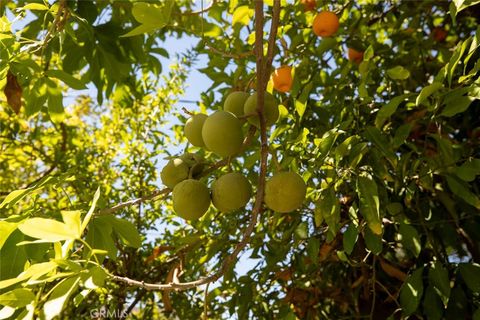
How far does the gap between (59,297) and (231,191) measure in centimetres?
59

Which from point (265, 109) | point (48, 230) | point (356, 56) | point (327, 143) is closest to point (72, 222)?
point (48, 230)

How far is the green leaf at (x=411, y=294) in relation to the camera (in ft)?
5.56

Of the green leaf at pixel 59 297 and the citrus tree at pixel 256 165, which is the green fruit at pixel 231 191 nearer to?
the citrus tree at pixel 256 165

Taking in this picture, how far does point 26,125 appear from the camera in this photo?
144 inches

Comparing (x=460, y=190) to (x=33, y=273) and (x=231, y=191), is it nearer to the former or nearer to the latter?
(x=231, y=191)

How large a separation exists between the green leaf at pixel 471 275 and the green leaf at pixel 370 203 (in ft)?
1.43

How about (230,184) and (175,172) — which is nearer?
(230,184)

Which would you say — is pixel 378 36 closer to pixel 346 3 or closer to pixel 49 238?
pixel 346 3

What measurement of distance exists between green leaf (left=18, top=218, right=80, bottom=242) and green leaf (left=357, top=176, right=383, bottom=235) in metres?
0.93

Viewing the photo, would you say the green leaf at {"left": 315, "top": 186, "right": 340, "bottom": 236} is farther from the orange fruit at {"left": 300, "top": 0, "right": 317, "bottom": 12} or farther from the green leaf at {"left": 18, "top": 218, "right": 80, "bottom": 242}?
the orange fruit at {"left": 300, "top": 0, "right": 317, "bottom": 12}

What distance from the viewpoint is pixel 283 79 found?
2.05 meters

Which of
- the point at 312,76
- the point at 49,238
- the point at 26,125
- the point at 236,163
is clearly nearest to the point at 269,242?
the point at 236,163

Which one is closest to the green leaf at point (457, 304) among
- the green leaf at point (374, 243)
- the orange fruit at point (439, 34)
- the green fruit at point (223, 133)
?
the green leaf at point (374, 243)

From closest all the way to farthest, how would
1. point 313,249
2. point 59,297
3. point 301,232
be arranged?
point 59,297, point 313,249, point 301,232
